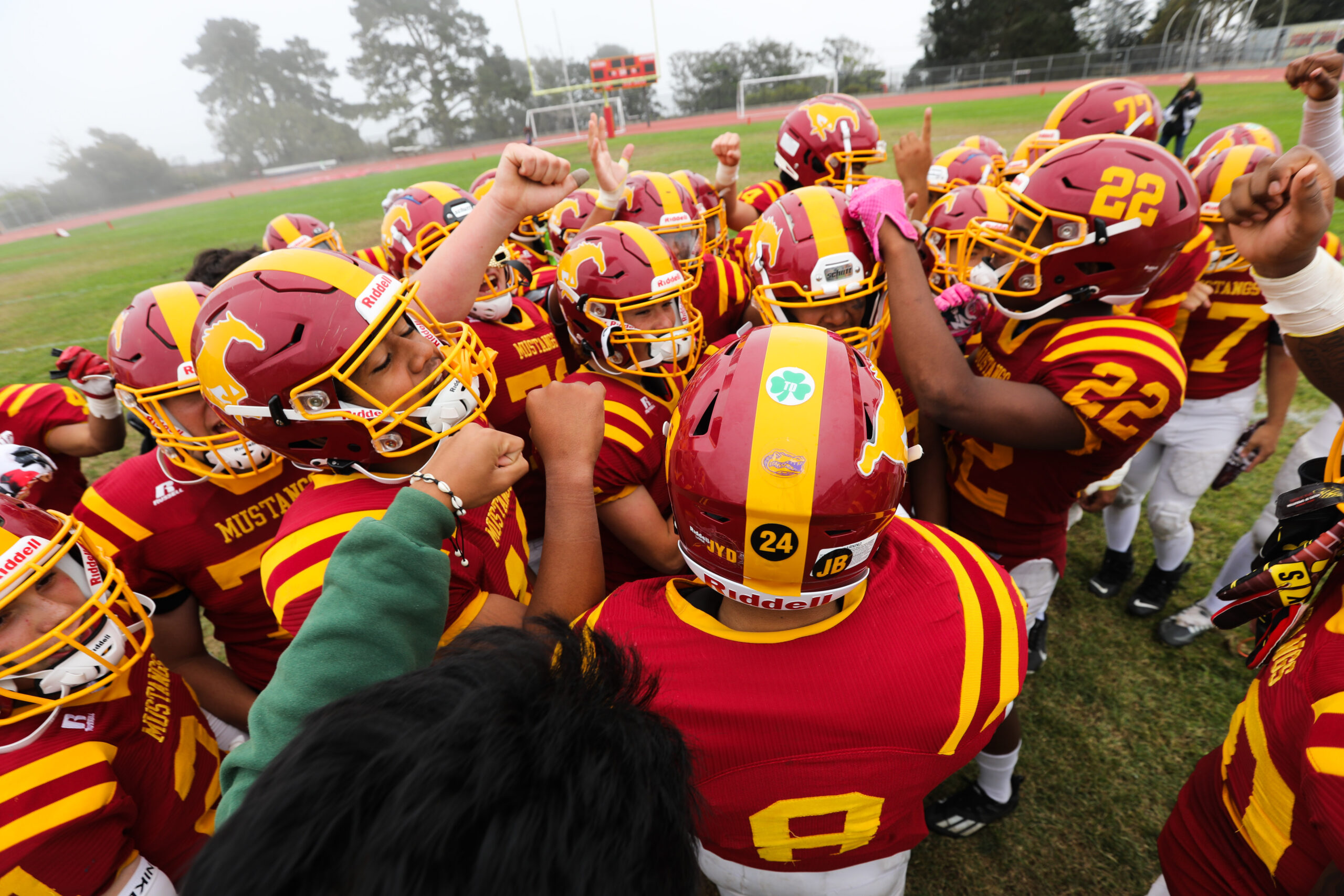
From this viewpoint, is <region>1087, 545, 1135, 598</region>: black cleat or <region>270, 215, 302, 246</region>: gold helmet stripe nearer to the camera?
<region>1087, 545, 1135, 598</region>: black cleat

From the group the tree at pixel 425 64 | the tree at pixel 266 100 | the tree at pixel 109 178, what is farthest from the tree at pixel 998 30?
the tree at pixel 109 178

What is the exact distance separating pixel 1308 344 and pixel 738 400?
2.03 m

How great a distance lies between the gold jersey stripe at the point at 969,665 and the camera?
4.76 feet

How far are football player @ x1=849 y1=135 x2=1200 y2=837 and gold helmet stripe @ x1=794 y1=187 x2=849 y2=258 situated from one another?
0.12 metres

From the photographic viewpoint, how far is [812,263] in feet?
8.95

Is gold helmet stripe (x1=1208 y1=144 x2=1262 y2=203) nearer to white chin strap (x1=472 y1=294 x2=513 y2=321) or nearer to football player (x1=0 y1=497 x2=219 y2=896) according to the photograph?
white chin strap (x1=472 y1=294 x2=513 y2=321)

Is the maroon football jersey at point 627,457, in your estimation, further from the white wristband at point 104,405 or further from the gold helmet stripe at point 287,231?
the gold helmet stripe at point 287,231

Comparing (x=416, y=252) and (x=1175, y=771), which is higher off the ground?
(x=416, y=252)

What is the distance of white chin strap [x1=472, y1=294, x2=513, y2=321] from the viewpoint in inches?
138

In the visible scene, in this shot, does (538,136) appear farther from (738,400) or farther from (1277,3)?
(738,400)

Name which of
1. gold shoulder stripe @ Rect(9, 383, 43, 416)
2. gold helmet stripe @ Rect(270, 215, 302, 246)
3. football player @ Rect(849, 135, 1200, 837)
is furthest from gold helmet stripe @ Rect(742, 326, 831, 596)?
gold helmet stripe @ Rect(270, 215, 302, 246)

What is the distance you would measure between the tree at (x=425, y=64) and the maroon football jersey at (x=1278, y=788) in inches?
2958

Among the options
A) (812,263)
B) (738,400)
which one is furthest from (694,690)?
(812,263)

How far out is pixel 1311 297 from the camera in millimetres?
1938
